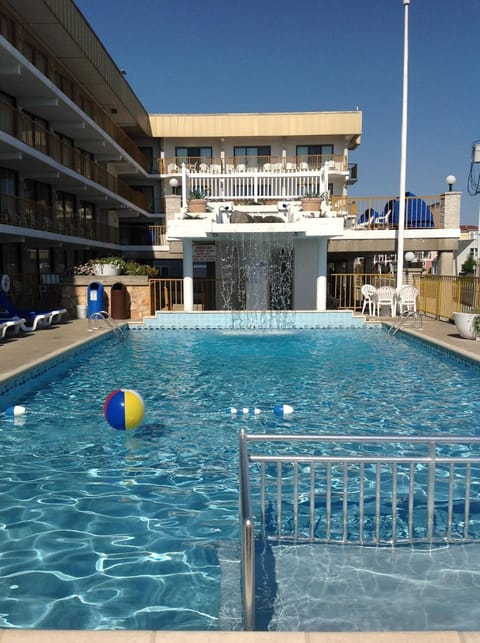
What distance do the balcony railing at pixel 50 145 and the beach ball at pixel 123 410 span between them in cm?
1436

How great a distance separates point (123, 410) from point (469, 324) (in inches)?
413

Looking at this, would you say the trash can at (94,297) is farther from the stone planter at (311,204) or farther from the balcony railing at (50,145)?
the stone planter at (311,204)

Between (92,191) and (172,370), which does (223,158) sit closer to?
(92,191)

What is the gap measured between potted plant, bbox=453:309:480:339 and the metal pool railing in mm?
8151

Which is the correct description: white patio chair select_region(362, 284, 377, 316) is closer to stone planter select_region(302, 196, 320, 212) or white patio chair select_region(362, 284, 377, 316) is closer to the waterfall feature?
the waterfall feature

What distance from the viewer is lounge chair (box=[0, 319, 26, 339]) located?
14.3 meters

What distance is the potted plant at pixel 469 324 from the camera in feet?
46.9

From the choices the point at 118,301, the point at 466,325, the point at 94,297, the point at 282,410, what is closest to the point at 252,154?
the point at 118,301

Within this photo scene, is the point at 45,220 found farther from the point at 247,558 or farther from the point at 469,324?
the point at 247,558

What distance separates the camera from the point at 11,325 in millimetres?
14883

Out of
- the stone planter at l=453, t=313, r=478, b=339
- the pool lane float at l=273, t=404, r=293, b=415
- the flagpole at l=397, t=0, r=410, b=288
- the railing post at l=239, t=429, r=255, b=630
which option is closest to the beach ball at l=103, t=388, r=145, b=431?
the pool lane float at l=273, t=404, r=293, b=415

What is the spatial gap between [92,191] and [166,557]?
84.4ft

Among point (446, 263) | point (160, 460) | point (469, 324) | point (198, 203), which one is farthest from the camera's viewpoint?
point (446, 263)

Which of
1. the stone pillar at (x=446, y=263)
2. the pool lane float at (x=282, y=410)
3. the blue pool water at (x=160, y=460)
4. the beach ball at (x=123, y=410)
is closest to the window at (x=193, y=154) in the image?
the stone pillar at (x=446, y=263)
